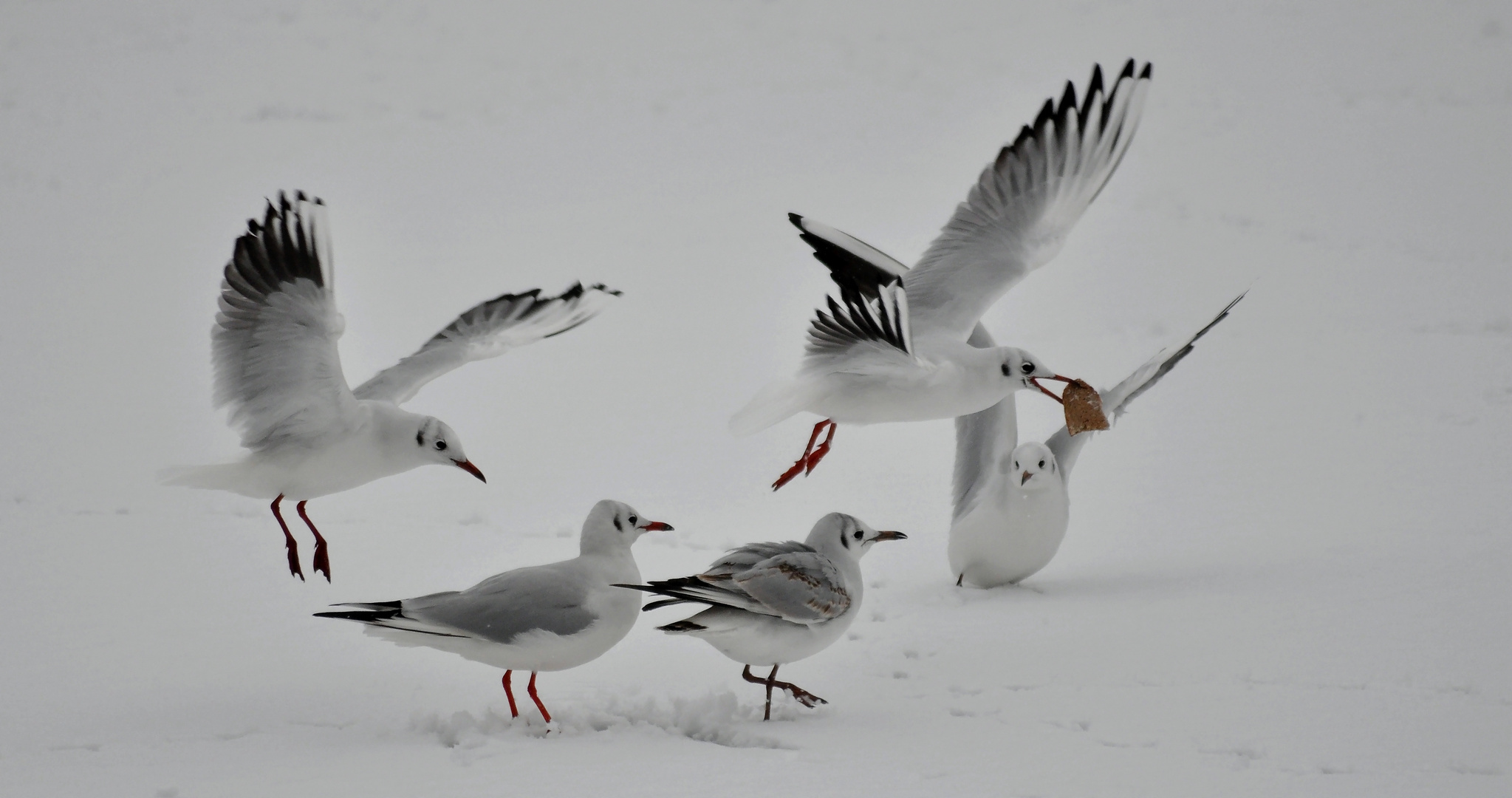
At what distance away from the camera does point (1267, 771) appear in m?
3.71

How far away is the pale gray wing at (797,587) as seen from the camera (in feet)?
12.6

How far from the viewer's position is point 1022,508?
211 inches

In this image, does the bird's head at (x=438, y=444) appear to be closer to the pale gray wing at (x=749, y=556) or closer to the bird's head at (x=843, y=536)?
the pale gray wing at (x=749, y=556)

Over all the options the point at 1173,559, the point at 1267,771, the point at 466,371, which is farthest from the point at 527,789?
the point at 466,371

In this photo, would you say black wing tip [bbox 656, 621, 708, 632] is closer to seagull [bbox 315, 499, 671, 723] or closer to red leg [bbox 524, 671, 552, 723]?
seagull [bbox 315, 499, 671, 723]

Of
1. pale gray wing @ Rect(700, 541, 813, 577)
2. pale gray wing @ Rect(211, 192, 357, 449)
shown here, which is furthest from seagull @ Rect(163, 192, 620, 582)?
pale gray wing @ Rect(700, 541, 813, 577)

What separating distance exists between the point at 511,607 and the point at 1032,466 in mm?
2175

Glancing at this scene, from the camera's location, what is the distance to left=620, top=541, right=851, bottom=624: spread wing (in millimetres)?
3701

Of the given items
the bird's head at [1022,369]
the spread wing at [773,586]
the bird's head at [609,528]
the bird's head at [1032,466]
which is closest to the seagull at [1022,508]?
the bird's head at [1032,466]

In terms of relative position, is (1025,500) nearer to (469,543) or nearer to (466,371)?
(469,543)

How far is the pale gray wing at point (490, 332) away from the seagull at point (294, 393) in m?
0.28

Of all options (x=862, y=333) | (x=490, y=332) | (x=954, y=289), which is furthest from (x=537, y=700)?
(x=954, y=289)

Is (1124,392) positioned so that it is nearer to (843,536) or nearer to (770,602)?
(843,536)

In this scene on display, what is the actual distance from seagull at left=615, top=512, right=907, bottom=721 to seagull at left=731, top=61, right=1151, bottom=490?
0.65m
